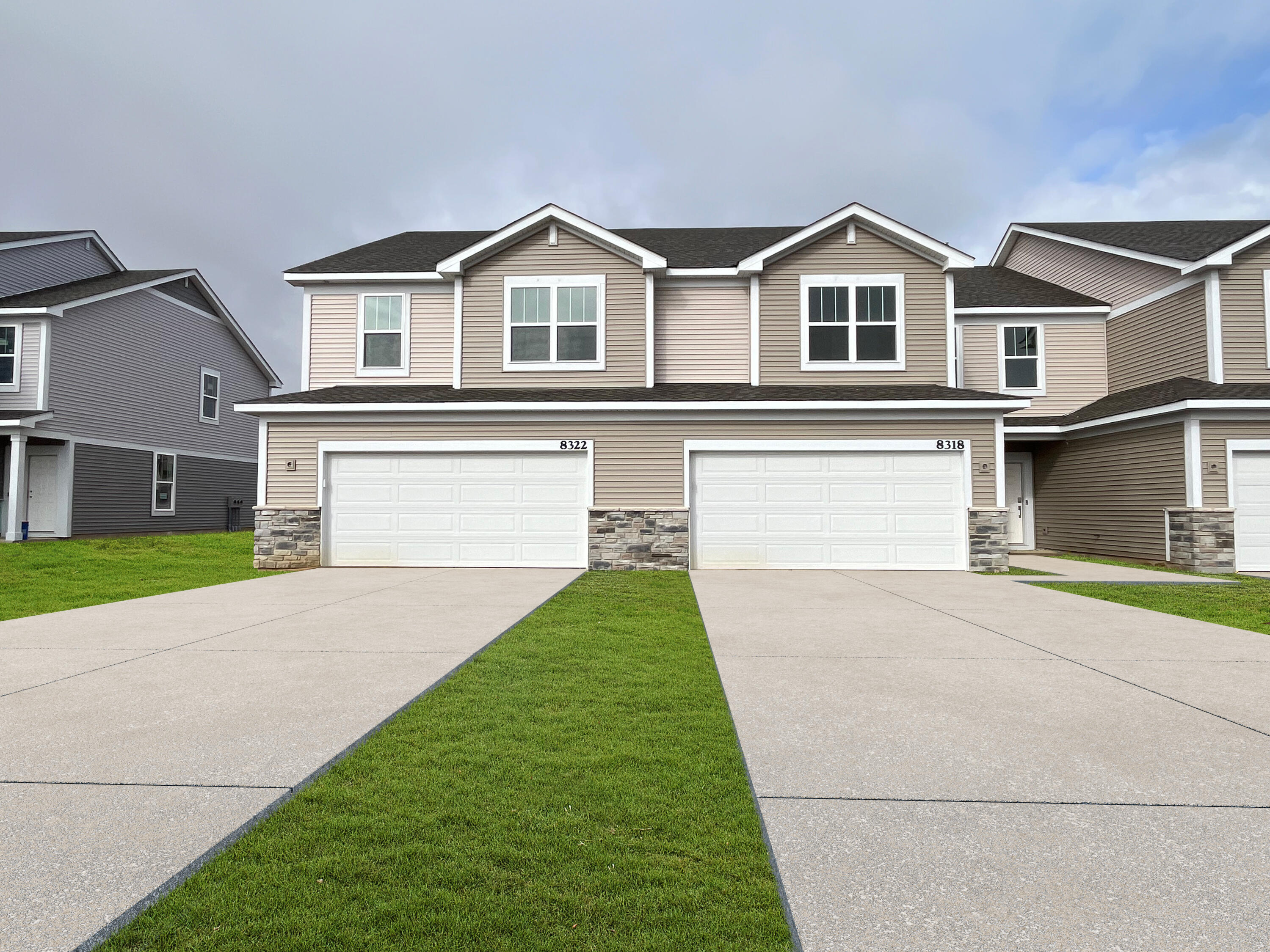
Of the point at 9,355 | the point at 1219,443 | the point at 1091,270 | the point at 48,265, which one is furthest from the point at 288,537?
the point at 1091,270

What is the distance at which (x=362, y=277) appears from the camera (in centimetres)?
1476

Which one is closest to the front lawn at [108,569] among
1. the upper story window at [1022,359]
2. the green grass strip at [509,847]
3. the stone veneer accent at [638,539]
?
the stone veneer accent at [638,539]

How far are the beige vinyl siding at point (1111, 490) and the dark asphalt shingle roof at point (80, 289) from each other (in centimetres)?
2601

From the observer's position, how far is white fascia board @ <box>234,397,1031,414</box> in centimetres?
1249

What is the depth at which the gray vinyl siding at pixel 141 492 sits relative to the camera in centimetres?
1964

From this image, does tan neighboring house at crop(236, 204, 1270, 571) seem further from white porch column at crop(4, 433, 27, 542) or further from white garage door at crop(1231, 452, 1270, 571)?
white porch column at crop(4, 433, 27, 542)

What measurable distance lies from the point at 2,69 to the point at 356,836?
1434 inches

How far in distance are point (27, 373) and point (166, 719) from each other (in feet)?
66.8

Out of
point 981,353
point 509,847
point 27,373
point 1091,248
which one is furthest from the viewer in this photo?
point 27,373

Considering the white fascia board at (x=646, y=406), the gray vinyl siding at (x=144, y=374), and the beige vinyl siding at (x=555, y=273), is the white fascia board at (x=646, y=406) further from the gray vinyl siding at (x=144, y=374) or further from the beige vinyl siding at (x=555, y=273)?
the gray vinyl siding at (x=144, y=374)

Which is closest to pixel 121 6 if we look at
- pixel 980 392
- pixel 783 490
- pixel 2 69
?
pixel 2 69

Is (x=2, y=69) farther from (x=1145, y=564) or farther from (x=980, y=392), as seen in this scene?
(x=1145, y=564)

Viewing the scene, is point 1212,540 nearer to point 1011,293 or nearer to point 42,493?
point 1011,293

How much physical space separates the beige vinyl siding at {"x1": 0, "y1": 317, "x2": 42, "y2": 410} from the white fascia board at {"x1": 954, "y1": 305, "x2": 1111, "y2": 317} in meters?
23.7
